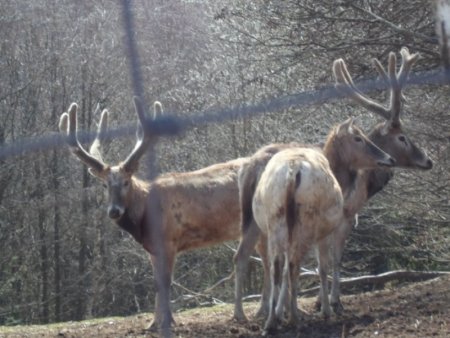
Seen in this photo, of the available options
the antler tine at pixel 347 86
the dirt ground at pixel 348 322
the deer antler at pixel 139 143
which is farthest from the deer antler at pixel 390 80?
the deer antler at pixel 139 143

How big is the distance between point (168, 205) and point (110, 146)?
36.2 ft

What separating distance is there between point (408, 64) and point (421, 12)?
180cm

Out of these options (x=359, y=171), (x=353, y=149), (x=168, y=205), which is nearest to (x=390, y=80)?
(x=353, y=149)

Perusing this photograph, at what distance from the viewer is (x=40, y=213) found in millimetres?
24500

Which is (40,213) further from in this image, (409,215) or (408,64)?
(408,64)

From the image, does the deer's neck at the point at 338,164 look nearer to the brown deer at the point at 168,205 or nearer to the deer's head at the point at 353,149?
the deer's head at the point at 353,149

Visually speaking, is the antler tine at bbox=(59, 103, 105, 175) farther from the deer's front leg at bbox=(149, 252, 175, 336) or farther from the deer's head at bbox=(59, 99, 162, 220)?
the deer's front leg at bbox=(149, 252, 175, 336)

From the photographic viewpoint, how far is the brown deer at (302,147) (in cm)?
1013

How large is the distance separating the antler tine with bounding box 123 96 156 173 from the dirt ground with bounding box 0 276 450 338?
1.78 m

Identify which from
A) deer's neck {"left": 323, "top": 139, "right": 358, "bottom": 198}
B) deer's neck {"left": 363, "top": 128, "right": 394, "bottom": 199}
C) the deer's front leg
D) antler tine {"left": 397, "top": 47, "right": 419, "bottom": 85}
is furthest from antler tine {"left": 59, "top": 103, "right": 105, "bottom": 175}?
antler tine {"left": 397, "top": 47, "right": 419, "bottom": 85}

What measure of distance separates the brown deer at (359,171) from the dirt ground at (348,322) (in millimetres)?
481

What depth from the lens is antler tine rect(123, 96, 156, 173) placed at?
11.3 m

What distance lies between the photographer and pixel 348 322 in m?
9.33

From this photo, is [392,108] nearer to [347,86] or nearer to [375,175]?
[347,86]
